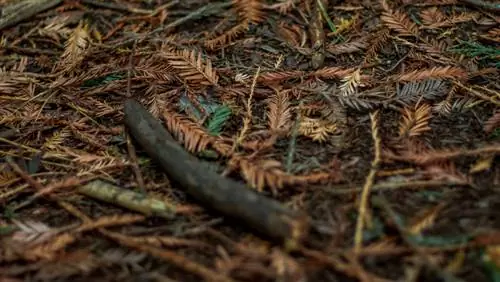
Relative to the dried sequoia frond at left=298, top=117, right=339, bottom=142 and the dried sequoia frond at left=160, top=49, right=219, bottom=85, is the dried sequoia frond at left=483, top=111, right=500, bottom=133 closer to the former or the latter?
the dried sequoia frond at left=298, top=117, right=339, bottom=142

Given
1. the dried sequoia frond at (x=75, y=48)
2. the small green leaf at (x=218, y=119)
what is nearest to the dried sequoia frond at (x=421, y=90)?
the small green leaf at (x=218, y=119)

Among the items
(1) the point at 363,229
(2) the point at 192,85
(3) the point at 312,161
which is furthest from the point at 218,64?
(1) the point at 363,229

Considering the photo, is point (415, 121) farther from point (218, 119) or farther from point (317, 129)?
point (218, 119)

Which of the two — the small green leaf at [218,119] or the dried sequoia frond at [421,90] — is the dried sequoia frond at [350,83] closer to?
the dried sequoia frond at [421,90]

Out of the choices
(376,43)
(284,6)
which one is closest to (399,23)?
(376,43)

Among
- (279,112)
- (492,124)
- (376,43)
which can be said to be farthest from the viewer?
(376,43)

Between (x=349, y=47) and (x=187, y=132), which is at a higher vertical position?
(x=349, y=47)

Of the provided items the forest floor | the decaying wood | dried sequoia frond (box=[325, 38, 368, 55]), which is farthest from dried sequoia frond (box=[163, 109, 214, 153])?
the decaying wood
